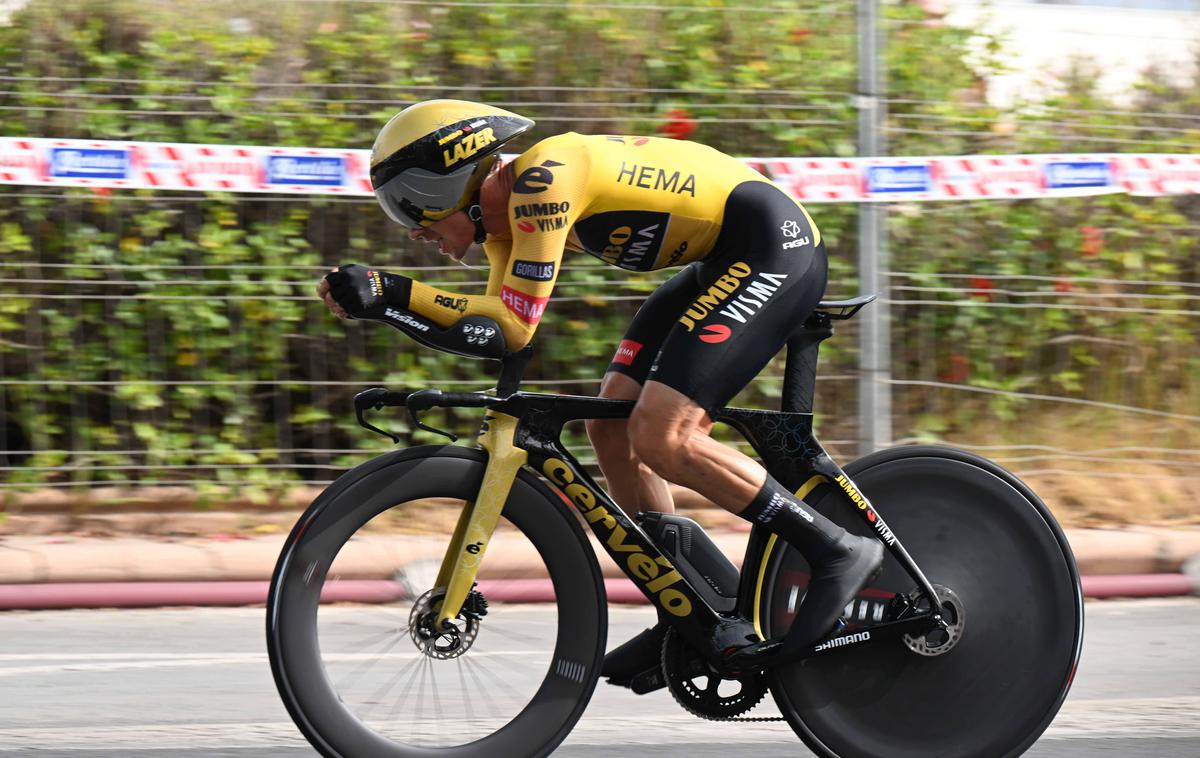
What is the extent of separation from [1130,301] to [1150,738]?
378 cm

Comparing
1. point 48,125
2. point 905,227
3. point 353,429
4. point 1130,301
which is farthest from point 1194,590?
point 48,125

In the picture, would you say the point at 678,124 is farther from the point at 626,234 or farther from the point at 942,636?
the point at 942,636

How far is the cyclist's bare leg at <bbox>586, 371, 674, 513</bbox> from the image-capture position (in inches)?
151

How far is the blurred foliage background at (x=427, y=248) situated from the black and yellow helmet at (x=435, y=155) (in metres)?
3.49

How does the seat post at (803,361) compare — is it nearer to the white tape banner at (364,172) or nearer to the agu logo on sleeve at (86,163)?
the white tape banner at (364,172)

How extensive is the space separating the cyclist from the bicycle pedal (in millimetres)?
20

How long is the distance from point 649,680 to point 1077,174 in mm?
4487

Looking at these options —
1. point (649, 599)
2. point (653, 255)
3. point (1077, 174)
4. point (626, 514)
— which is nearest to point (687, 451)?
point (626, 514)

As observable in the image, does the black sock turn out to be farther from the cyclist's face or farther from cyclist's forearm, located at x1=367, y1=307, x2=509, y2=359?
the cyclist's face

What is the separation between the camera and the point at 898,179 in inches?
276

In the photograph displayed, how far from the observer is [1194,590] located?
21.4 feet

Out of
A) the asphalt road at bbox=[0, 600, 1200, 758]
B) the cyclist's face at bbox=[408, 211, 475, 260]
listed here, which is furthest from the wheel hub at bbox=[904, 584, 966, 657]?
the cyclist's face at bbox=[408, 211, 475, 260]

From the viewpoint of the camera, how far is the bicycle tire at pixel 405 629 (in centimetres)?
341

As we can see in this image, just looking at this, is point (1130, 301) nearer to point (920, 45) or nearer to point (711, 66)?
point (920, 45)
